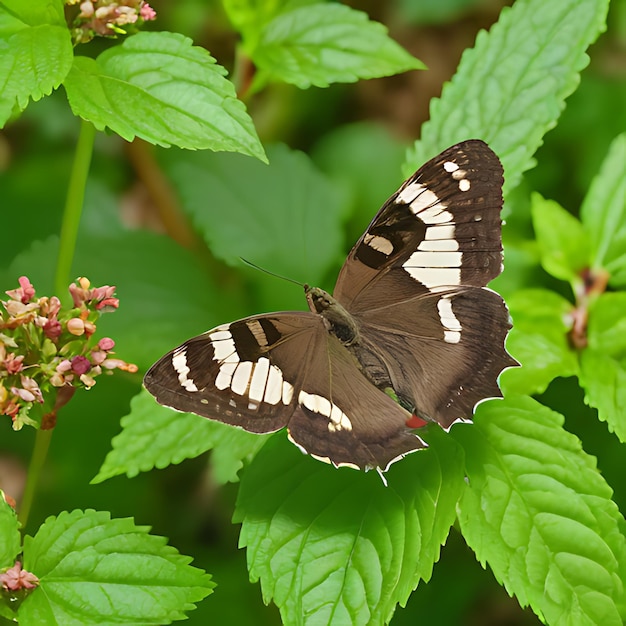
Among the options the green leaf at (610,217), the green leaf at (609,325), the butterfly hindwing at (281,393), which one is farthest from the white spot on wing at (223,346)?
the green leaf at (610,217)

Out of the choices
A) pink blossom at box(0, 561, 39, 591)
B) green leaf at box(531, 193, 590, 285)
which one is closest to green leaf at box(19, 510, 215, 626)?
pink blossom at box(0, 561, 39, 591)

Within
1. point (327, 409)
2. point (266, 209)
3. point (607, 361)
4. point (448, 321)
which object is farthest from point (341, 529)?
point (266, 209)

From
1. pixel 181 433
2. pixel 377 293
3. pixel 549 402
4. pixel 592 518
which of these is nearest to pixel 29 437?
pixel 181 433

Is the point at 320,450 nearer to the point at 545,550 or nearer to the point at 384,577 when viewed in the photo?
the point at 384,577

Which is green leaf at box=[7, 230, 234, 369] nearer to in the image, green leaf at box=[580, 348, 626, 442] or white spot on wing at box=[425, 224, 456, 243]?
white spot on wing at box=[425, 224, 456, 243]

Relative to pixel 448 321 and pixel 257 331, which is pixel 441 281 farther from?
pixel 257 331

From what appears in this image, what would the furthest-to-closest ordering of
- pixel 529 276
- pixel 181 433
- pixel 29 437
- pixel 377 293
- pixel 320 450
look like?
pixel 29 437
pixel 529 276
pixel 377 293
pixel 181 433
pixel 320 450
